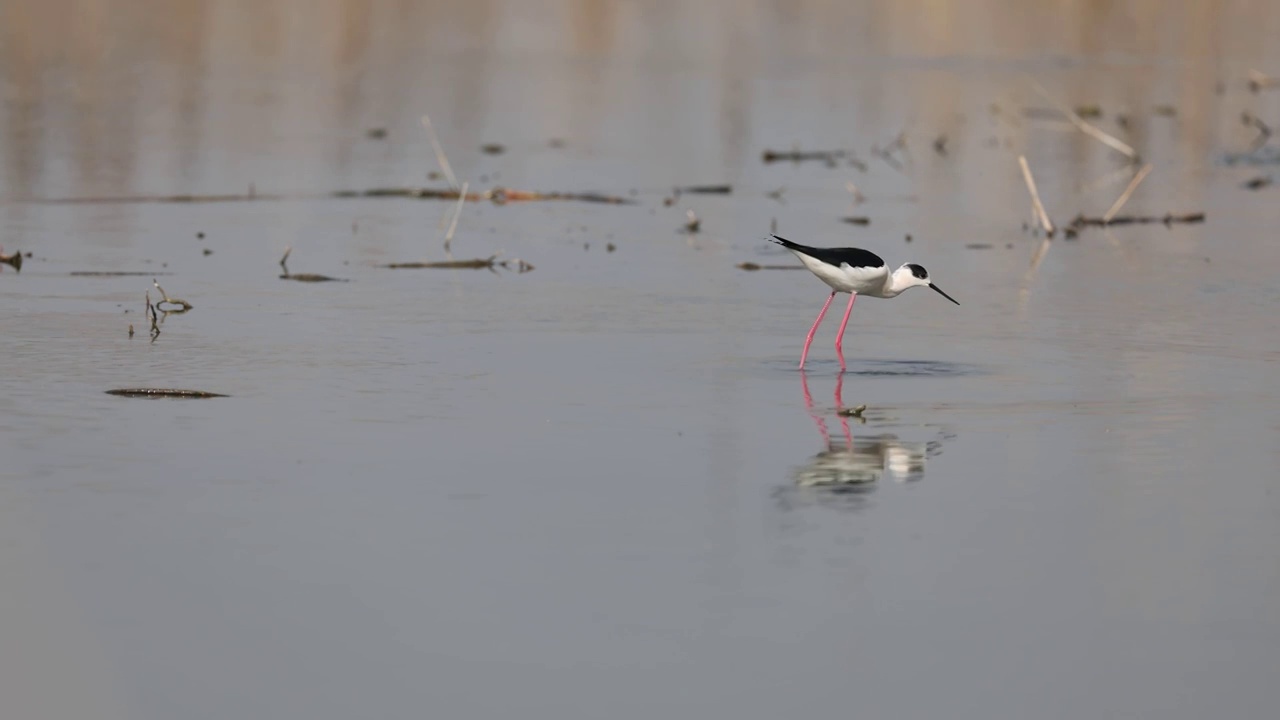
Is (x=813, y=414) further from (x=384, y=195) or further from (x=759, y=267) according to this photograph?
(x=384, y=195)

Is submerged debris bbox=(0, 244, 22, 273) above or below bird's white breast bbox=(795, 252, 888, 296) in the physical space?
above

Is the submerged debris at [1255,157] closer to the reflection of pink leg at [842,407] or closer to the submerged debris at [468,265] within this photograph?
the submerged debris at [468,265]

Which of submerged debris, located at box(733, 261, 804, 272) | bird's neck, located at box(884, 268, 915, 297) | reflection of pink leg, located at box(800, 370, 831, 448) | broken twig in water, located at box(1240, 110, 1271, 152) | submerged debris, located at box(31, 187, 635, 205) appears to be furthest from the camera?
broken twig in water, located at box(1240, 110, 1271, 152)

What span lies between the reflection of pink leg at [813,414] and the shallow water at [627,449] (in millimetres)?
31

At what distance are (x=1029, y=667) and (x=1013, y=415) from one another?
3.69m

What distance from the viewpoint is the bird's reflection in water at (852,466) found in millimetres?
7859

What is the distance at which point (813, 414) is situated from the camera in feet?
31.3

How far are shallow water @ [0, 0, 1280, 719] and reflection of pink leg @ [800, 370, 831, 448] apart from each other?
0.10 ft

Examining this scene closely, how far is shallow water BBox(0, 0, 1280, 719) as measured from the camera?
19.4 ft

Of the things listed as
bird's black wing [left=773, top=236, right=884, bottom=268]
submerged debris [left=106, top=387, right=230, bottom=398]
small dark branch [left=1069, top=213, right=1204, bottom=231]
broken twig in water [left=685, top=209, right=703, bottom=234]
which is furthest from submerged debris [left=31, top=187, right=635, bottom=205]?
submerged debris [left=106, top=387, right=230, bottom=398]

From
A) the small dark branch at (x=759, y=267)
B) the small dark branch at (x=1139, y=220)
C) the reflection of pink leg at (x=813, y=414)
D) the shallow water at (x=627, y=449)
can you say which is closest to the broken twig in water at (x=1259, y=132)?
the shallow water at (x=627, y=449)

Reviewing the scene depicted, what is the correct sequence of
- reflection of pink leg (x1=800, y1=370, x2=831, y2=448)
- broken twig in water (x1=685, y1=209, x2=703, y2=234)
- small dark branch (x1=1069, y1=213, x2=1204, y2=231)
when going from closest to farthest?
reflection of pink leg (x1=800, y1=370, x2=831, y2=448), broken twig in water (x1=685, y1=209, x2=703, y2=234), small dark branch (x1=1069, y1=213, x2=1204, y2=231)

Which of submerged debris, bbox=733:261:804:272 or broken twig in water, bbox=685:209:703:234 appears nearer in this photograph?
submerged debris, bbox=733:261:804:272

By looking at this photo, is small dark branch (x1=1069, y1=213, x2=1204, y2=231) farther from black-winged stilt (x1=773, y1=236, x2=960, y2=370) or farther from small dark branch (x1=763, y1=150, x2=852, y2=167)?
black-winged stilt (x1=773, y1=236, x2=960, y2=370)
